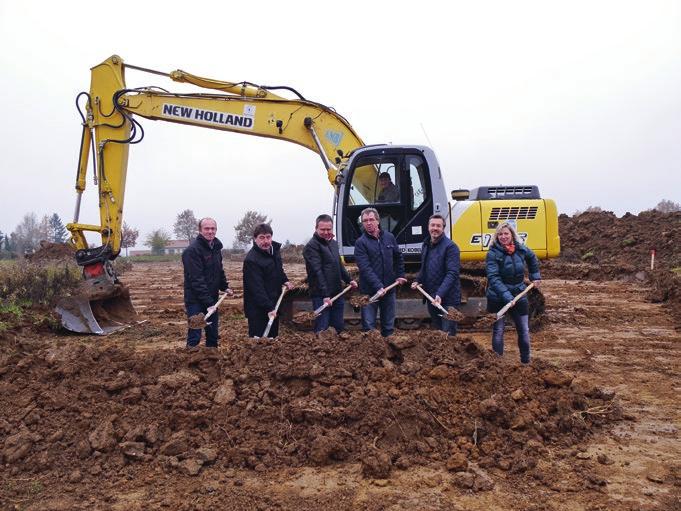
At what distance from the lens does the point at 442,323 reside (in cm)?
615

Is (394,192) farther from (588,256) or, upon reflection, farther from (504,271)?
(588,256)

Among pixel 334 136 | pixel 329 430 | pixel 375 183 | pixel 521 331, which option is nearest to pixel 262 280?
pixel 329 430

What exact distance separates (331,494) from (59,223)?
81722 millimetres

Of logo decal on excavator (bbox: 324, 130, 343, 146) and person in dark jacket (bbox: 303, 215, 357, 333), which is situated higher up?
logo decal on excavator (bbox: 324, 130, 343, 146)

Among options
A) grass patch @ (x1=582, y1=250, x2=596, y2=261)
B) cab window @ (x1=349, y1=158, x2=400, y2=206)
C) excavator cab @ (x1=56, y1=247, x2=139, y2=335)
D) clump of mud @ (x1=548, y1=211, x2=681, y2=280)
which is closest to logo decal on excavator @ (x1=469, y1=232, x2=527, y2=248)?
cab window @ (x1=349, y1=158, x2=400, y2=206)

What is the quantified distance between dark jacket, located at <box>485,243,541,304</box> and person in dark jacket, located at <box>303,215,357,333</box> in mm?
1541

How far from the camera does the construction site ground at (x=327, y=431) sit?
11.4 ft

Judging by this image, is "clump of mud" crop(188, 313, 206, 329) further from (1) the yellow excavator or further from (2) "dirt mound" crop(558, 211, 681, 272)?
(2) "dirt mound" crop(558, 211, 681, 272)

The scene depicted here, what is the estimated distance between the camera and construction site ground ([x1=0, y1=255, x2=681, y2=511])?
3.48 meters

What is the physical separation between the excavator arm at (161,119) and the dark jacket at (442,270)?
3077 millimetres

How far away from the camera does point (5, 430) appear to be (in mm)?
4141

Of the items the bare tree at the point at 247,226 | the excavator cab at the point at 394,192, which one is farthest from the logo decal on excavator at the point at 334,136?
the bare tree at the point at 247,226

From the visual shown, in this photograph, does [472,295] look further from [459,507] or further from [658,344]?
[459,507]

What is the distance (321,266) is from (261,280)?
0.69 m
